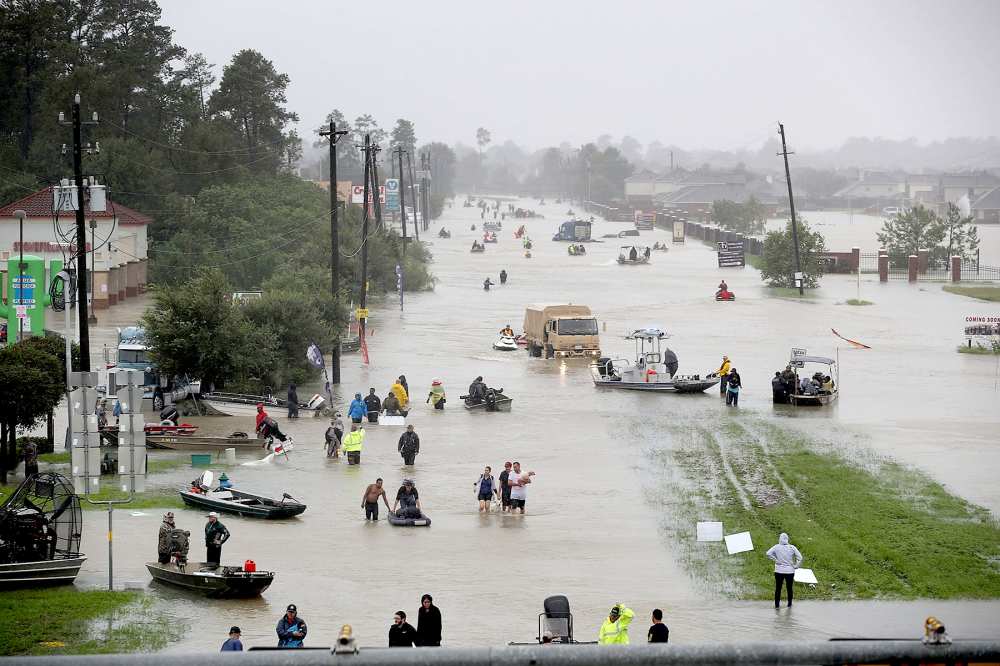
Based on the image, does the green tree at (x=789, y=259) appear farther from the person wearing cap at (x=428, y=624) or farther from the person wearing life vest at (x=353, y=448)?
the person wearing cap at (x=428, y=624)

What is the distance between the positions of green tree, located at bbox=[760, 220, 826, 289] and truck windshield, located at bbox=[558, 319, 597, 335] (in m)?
35.2

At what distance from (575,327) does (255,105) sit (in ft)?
205

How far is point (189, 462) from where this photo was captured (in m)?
31.2

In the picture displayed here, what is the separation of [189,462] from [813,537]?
14496mm

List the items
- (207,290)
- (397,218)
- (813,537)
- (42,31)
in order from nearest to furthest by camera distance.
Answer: (813,537) < (207,290) < (42,31) < (397,218)

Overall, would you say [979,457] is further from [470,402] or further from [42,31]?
[42,31]

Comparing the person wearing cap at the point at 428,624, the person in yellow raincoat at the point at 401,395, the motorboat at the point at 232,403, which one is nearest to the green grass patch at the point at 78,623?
the person wearing cap at the point at 428,624

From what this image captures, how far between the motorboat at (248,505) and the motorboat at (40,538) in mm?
4742

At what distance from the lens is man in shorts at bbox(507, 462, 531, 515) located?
26125 millimetres

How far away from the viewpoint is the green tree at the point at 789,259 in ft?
279

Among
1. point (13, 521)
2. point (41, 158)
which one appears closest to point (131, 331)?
point (13, 521)

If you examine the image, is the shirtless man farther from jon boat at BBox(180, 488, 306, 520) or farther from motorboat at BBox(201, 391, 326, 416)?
motorboat at BBox(201, 391, 326, 416)

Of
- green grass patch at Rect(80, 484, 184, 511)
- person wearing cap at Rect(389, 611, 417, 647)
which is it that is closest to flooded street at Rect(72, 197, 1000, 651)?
green grass patch at Rect(80, 484, 184, 511)

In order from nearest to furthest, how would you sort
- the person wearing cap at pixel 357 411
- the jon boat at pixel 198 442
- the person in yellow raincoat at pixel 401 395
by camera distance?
1. the jon boat at pixel 198 442
2. the person wearing cap at pixel 357 411
3. the person in yellow raincoat at pixel 401 395
